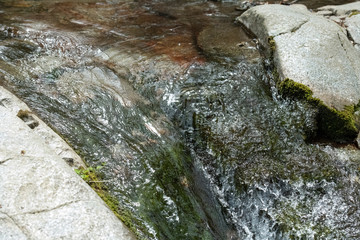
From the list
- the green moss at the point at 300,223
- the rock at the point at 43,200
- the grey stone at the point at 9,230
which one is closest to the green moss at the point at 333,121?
the green moss at the point at 300,223

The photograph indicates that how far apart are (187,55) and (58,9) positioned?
15.9 ft

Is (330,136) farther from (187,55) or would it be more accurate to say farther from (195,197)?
(187,55)

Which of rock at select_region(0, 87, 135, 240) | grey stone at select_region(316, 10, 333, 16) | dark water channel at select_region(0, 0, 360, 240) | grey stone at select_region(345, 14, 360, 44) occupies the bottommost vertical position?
dark water channel at select_region(0, 0, 360, 240)

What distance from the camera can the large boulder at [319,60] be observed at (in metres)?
4.86

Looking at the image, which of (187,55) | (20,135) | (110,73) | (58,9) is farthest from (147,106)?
(58,9)

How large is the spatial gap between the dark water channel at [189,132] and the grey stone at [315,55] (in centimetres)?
41

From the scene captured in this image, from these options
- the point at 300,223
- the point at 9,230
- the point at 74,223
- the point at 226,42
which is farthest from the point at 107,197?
the point at 226,42

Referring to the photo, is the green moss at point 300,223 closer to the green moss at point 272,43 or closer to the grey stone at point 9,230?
the grey stone at point 9,230

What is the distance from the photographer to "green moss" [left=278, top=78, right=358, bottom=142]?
4.75 metres

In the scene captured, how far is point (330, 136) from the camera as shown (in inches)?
191

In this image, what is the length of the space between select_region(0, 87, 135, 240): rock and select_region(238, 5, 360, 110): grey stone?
375 cm

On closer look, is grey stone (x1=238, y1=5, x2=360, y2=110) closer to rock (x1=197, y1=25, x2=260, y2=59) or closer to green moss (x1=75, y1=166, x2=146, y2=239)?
rock (x1=197, y1=25, x2=260, y2=59)

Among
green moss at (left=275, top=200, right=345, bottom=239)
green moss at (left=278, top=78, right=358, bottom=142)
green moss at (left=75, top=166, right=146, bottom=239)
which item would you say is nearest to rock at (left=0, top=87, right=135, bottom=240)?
green moss at (left=75, top=166, right=146, bottom=239)

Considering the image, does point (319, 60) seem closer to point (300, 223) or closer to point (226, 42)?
point (226, 42)
